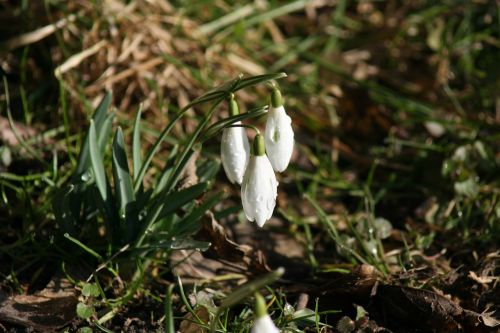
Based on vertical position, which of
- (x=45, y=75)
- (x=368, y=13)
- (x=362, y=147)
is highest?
(x=45, y=75)

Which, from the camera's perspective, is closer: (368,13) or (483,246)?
(483,246)

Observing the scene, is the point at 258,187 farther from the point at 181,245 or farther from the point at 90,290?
the point at 90,290

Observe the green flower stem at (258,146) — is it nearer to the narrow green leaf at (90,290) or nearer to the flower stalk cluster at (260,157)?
the flower stalk cluster at (260,157)

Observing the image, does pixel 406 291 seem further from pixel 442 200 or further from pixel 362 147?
pixel 362 147

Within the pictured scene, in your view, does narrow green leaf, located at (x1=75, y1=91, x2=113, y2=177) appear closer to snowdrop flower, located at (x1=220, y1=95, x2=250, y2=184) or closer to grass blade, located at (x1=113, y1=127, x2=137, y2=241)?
grass blade, located at (x1=113, y1=127, x2=137, y2=241)

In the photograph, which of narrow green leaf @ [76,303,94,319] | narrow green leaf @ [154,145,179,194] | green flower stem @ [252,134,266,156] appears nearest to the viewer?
green flower stem @ [252,134,266,156]

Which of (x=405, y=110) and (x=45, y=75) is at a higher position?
(x=45, y=75)

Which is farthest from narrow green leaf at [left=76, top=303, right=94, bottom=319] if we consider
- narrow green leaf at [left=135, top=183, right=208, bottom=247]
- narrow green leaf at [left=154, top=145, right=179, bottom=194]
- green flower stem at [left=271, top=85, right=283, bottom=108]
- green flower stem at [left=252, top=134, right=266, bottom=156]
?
green flower stem at [left=271, top=85, right=283, bottom=108]

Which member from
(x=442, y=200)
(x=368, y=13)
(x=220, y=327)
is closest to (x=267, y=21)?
(x=368, y=13)
